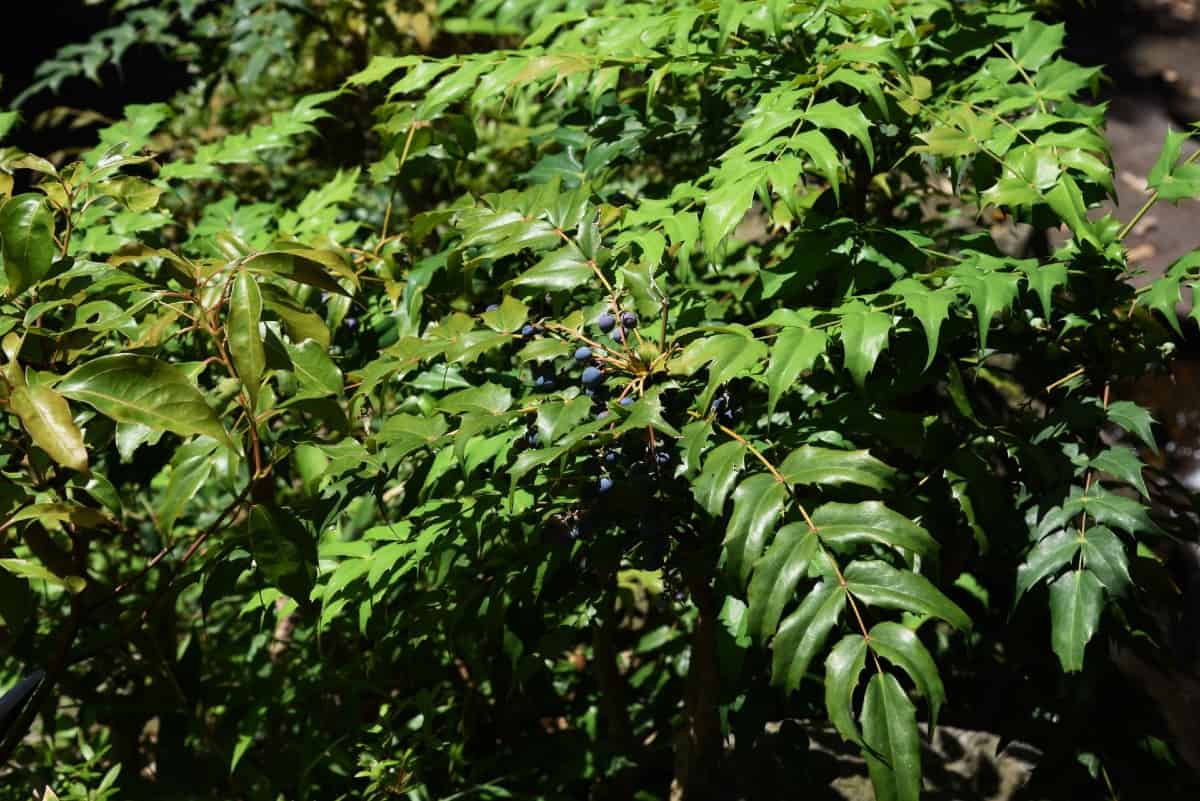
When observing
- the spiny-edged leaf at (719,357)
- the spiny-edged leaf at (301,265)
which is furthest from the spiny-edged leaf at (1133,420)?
the spiny-edged leaf at (301,265)

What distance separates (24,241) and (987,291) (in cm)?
111

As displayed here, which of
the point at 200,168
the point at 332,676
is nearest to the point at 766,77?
the point at 200,168

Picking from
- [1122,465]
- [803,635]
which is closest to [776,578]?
[803,635]

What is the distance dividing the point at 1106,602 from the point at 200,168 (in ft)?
5.93

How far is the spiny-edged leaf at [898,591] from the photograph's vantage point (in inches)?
40.3

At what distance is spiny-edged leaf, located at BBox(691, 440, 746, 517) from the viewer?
113 cm

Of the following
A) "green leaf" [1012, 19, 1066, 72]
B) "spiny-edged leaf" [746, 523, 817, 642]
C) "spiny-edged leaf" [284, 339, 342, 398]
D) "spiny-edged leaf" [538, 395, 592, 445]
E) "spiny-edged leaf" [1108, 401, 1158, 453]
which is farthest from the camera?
"green leaf" [1012, 19, 1066, 72]

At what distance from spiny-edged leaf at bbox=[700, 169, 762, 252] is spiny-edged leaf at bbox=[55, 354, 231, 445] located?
616 millimetres

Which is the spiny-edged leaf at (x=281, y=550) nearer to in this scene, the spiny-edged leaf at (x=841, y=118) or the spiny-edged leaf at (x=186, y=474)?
the spiny-edged leaf at (x=186, y=474)

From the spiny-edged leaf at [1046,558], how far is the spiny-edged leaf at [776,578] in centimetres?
45

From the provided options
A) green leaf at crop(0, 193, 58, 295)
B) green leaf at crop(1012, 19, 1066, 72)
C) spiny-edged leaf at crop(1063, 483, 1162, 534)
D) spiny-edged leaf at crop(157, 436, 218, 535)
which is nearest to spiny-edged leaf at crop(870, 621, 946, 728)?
spiny-edged leaf at crop(1063, 483, 1162, 534)

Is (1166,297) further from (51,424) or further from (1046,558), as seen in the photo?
(51,424)

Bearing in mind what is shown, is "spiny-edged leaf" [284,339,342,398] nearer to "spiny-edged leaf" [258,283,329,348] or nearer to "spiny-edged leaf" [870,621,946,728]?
"spiny-edged leaf" [258,283,329,348]

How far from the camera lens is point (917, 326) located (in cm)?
139
